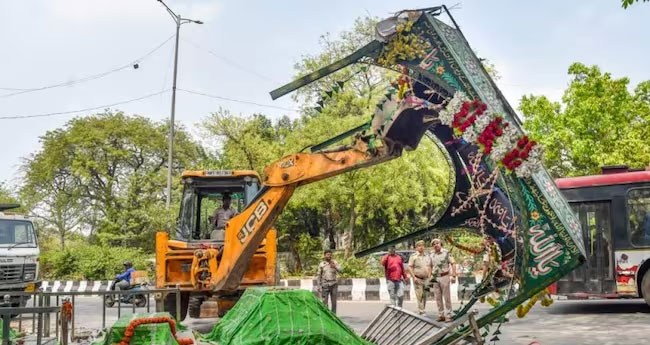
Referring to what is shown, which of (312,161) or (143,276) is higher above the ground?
(312,161)

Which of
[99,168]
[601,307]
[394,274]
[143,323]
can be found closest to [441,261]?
[394,274]

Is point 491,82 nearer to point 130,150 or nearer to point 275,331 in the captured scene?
point 275,331

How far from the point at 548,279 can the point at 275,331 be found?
2.32 metres

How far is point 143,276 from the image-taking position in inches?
939

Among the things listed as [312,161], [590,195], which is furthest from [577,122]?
[312,161]

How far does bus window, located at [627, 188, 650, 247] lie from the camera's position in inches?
542

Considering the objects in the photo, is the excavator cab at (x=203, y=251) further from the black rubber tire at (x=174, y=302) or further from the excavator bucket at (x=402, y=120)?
the excavator bucket at (x=402, y=120)

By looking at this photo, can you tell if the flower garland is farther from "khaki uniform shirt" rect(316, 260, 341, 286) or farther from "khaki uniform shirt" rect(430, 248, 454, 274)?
"khaki uniform shirt" rect(316, 260, 341, 286)

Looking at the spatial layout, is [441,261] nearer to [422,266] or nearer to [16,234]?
[422,266]

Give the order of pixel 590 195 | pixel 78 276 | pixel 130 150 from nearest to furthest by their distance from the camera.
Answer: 1. pixel 590 195
2. pixel 78 276
3. pixel 130 150

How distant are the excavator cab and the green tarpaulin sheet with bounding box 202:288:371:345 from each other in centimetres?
424

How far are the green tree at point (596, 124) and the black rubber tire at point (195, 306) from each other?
772 inches

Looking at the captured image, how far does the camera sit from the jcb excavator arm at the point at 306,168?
7.00 m

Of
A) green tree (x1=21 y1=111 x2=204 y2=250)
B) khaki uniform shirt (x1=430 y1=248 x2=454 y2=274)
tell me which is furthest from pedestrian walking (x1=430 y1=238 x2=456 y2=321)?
green tree (x1=21 y1=111 x2=204 y2=250)
